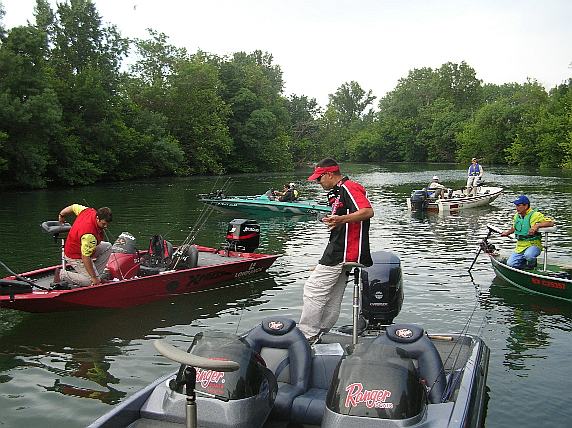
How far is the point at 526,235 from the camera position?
1063 centimetres

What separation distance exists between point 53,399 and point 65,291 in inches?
95.0

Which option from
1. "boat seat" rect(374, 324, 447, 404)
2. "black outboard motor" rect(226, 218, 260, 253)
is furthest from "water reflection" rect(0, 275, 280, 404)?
"boat seat" rect(374, 324, 447, 404)

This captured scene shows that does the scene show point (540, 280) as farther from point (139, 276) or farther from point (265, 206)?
point (265, 206)

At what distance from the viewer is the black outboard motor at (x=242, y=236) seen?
12414 mm

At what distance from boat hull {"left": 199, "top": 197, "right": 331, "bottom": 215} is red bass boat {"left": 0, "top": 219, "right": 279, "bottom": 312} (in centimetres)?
1009

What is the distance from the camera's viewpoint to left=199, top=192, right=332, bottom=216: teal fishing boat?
74.1ft

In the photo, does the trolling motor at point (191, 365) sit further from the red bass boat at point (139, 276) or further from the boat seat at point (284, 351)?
the red bass boat at point (139, 276)

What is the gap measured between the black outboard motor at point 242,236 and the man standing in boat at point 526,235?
4900 millimetres

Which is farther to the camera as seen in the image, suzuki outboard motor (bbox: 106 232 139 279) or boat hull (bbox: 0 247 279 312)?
suzuki outboard motor (bbox: 106 232 139 279)

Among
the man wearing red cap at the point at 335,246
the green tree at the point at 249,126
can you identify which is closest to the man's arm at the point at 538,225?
the man wearing red cap at the point at 335,246

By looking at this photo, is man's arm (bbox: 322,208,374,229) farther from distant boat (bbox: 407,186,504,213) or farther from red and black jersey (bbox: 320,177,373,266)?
distant boat (bbox: 407,186,504,213)

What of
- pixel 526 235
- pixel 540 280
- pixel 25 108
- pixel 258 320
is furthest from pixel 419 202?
pixel 25 108

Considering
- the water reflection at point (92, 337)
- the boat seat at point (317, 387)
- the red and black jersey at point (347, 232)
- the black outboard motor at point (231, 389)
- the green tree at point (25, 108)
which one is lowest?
the water reflection at point (92, 337)

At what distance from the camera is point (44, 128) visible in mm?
36406
